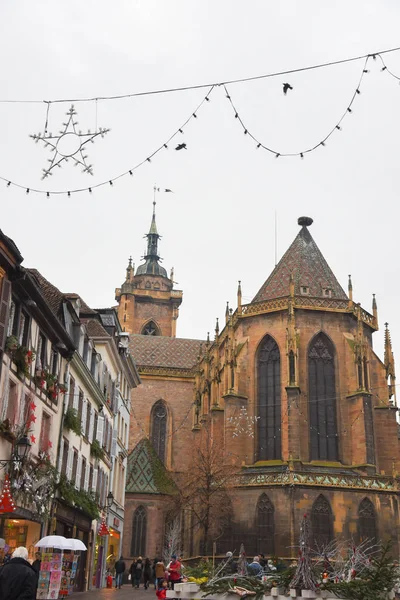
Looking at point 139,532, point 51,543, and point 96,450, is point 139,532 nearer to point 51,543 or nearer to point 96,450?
point 96,450

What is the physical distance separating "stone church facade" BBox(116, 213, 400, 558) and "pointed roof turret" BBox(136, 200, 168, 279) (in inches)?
1256

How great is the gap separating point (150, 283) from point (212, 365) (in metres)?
30.9

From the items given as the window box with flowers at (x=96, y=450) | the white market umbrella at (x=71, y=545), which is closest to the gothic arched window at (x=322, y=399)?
the window box with flowers at (x=96, y=450)

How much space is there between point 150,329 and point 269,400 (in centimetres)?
3476

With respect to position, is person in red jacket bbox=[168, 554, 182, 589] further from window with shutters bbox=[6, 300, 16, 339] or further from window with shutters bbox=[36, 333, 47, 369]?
window with shutters bbox=[36, 333, 47, 369]

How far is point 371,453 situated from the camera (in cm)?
3884

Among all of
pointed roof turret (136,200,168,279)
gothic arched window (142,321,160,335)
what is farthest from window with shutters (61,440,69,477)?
pointed roof turret (136,200,168,279)

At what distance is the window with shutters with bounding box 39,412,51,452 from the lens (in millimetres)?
20422

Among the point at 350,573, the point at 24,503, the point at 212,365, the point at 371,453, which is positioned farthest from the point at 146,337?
the point at 350,573

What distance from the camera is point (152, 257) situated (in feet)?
277

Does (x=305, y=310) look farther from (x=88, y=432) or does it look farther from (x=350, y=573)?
(x=350, y=573)

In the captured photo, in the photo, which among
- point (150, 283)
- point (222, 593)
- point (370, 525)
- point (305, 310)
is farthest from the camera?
point (150, 283)

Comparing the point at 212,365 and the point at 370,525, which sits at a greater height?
the point at 212,365

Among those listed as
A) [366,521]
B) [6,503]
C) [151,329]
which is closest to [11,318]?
[6,503]
